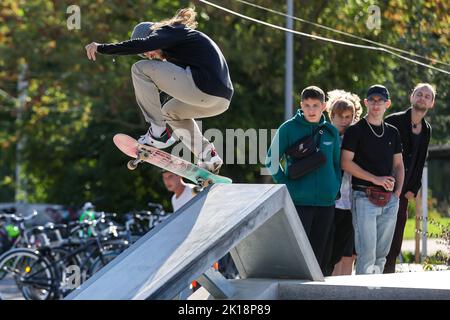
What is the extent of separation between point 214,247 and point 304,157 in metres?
2.19

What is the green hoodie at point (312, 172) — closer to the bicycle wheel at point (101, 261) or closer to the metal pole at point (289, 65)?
the bicycle wheel at point (101, 261)

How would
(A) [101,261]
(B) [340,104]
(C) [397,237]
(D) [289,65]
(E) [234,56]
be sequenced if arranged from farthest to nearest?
1. (E) [234,56]
2. (D) [289,65]
3. (A) [101,261]
4. (C) [397,237]
5. (B) [340,104]

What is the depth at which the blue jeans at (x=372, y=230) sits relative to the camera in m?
8.06

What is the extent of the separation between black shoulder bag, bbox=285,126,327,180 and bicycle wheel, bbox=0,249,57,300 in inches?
223

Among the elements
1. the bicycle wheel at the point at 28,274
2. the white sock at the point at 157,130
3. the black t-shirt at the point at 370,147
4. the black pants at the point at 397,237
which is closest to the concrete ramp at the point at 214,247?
the white sock at the point at 157,130

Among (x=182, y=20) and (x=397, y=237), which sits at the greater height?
(x=182, y=20)

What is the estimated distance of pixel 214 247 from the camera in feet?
18.2

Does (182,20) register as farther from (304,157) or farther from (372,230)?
(372,230)

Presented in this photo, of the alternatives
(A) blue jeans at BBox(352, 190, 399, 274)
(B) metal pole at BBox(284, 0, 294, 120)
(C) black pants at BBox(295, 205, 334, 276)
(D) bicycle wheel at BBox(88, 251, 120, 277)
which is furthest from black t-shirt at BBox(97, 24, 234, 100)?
(B) metal pole at BBox(284, 0, 294, 120)

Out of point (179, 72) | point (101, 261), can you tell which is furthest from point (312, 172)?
point (101, 261)

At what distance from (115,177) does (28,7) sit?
4.52m

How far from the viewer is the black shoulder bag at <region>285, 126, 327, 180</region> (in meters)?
7.54

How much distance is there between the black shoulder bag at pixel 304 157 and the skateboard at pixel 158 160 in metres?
0.59

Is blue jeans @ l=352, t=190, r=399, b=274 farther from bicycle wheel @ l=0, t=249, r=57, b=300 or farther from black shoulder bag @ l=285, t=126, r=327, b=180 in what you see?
bicycle wheel @ l=0, t=249, r=57, b=300
